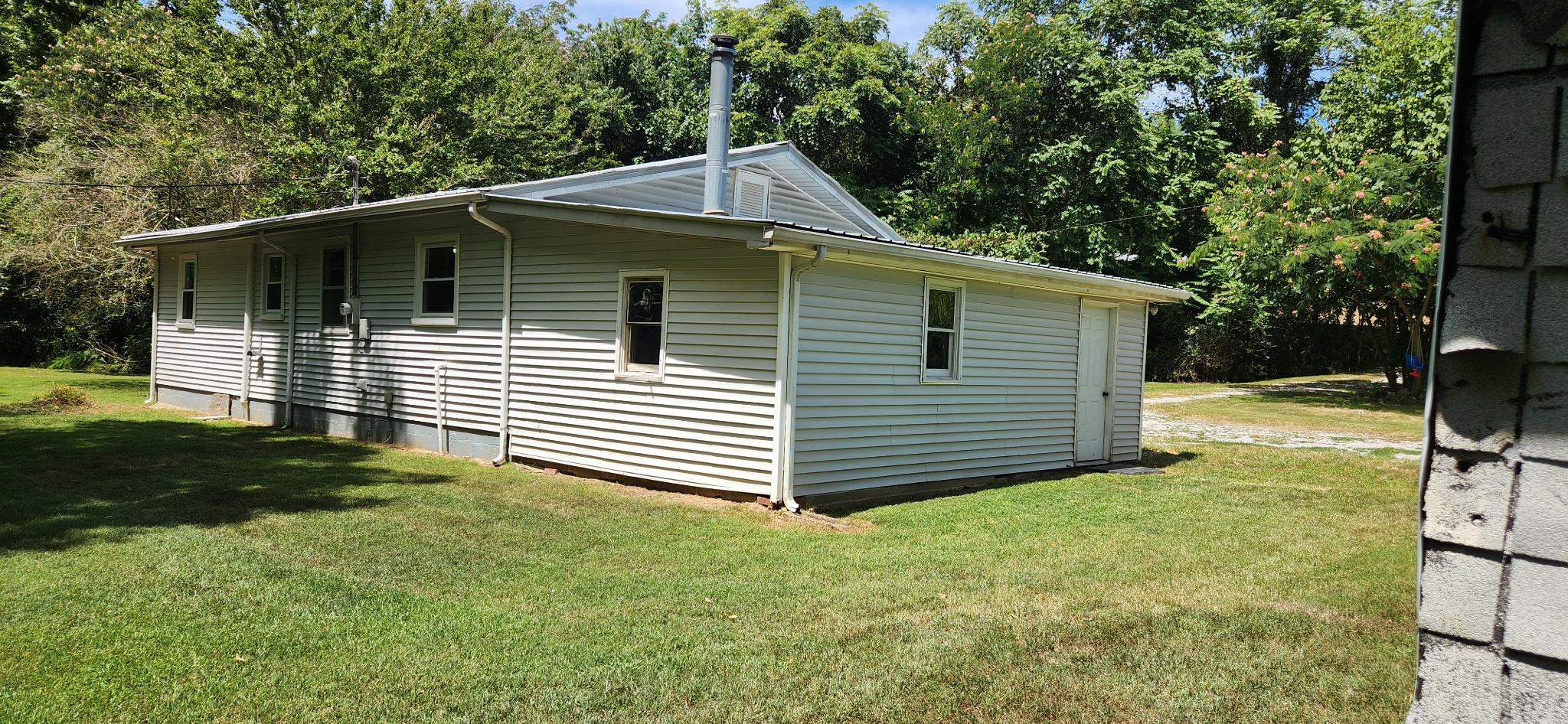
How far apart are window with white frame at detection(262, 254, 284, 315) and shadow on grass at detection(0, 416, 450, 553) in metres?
2.27

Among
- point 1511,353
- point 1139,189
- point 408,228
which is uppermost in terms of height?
point 1139,189

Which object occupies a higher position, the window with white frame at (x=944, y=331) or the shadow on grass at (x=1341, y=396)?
the window with white frame at (x=944, y=331)

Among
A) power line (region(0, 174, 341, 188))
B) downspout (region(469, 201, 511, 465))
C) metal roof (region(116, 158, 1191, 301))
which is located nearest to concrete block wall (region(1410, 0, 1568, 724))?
metal roof (region(116, 158, 1191, 301))

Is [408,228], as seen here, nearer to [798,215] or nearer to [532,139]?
[798,215]

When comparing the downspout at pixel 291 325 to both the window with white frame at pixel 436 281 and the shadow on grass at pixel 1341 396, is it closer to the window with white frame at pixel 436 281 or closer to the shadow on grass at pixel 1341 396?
the window with white frame at pixel 436 281

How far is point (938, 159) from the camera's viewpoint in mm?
30688

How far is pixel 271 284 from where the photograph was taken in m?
15.2

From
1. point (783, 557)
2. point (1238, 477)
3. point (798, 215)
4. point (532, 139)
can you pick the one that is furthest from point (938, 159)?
point (783, 557)

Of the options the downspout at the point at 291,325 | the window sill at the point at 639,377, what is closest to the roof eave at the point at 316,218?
the downspout at the point at 291,325

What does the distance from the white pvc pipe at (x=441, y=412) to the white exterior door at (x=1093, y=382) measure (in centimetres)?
801

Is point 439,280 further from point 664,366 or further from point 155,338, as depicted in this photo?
point 155,338

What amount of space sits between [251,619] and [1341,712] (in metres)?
5.17

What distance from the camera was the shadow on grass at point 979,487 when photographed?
9.23 m

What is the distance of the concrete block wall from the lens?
87.0 inches
